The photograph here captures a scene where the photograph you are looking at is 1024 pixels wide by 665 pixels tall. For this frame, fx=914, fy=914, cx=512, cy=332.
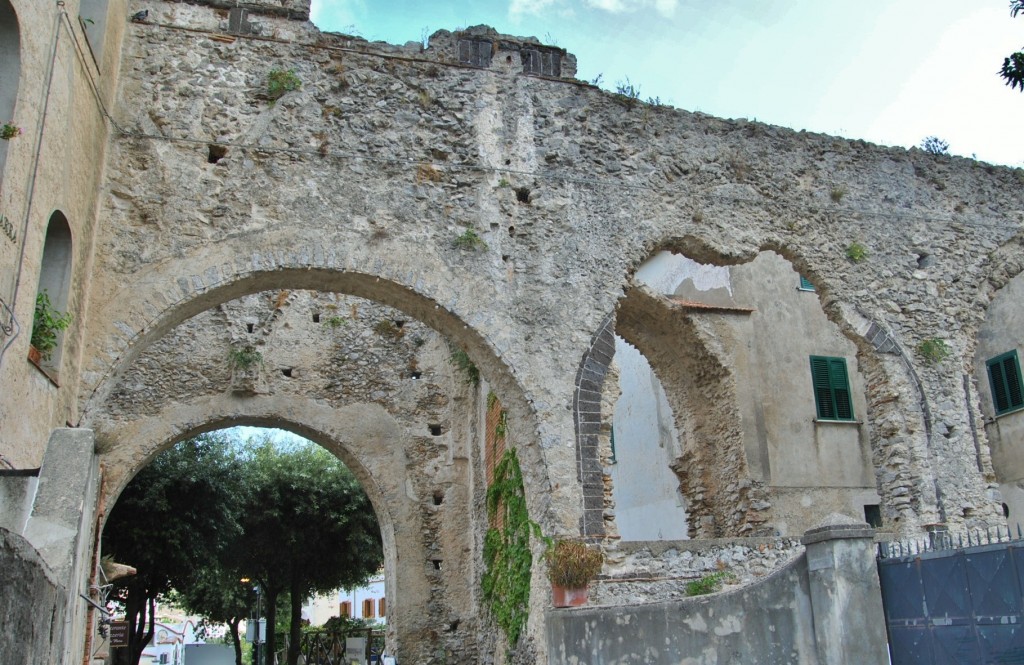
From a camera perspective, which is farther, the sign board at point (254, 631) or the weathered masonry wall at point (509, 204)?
the sign board at point (254, 631)

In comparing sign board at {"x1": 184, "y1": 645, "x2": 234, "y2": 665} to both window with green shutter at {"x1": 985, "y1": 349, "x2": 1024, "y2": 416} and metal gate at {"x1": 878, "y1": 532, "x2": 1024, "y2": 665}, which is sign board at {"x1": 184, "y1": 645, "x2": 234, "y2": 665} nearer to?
window with green shutter at {"x1": 985, "y1": 349, "x2": 1024, "y2": 416}

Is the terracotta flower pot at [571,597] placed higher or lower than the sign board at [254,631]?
higher

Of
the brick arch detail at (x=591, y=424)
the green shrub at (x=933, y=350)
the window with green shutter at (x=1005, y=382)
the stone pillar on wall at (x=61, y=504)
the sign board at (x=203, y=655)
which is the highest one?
the window with green shutter at (x=1005, y=382)

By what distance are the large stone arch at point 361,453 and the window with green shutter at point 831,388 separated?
5536 millimetres

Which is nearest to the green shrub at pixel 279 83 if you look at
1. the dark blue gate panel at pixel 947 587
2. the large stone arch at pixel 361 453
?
the large stone arch at pixel 361 453

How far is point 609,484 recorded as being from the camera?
368 inches

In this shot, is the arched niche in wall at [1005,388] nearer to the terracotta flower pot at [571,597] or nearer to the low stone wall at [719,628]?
the terracotta flower pot at [571,597]

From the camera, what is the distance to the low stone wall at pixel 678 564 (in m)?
8.63

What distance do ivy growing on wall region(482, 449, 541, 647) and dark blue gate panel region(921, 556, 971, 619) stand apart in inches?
170

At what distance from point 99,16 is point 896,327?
29.3ft

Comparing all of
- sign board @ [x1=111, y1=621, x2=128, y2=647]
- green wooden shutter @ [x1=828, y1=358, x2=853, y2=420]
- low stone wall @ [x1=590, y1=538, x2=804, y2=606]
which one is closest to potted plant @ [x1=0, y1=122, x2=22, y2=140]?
low stone wall @ [x1=590, y1=538, x2=804, y2=606]

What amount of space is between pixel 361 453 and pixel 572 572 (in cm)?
583

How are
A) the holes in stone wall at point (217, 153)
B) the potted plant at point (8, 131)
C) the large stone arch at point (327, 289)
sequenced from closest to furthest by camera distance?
the potted plant at point (8, 131) → the large stone arch at point (327, 289) → the holes in stone wall at point (217, 153)

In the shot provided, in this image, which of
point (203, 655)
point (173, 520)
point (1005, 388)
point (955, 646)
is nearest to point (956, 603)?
point (955, 646)
